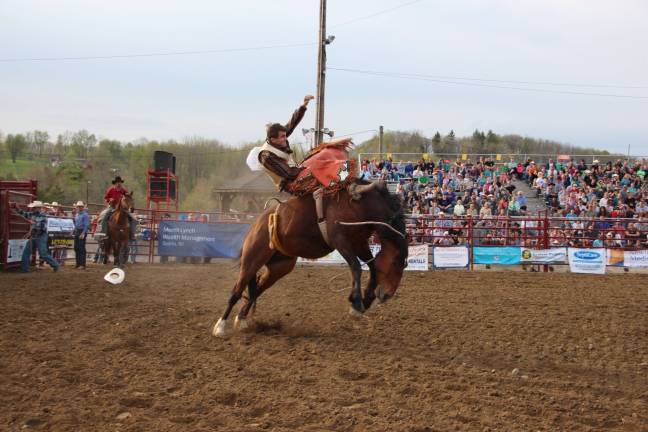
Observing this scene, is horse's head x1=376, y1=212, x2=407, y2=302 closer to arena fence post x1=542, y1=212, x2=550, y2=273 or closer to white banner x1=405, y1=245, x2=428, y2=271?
white banner x1=405, y1=245, x2=428, y2=271

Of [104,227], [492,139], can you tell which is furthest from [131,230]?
[492,139]

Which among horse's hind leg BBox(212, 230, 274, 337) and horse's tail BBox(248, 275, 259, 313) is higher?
horse's hind leg BBox(212, 230, 274, 337)

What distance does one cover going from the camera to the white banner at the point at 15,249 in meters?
13.5

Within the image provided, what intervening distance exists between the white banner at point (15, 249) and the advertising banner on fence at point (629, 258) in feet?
46.0

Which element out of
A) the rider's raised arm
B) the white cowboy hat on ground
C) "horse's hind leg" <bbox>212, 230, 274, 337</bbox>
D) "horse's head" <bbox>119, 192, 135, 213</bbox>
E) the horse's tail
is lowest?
the white cowboy hat on ground

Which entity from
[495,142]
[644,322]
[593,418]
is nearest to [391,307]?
[644,322]

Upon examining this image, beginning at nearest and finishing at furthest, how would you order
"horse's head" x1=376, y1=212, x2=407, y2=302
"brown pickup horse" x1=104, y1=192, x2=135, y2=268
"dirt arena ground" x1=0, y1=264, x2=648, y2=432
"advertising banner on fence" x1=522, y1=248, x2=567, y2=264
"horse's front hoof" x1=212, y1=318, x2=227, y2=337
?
"dirt arena ground" x1=0, y1=264, x2=648, y2=432, "horse's head" x1=376, y1=212, x2=407, y2=302, "horse's front hoof" x1=212, y1=318, x2=227, y2=337, "brown pickup horse" x1=104, y1=192, x2=135, y2=268, "advertising banner on fence" x1=522, y1=248, x2=567, y2=264

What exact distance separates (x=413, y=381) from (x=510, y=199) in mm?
18824

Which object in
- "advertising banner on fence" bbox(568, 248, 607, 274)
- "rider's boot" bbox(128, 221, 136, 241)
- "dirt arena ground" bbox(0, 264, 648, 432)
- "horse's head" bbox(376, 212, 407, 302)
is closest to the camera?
"dirt arena ground" bbox(0, 264, 648, 432)

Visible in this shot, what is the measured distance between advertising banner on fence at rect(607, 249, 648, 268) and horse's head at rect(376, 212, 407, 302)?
11.3 meters

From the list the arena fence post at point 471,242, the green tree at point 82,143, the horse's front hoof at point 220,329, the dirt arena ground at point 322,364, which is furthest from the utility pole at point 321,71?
the green tree at point 82,143

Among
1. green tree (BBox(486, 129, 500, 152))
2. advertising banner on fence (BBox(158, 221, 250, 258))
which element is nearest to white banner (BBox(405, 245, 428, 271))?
advertising banner on fence (BBox(158, 221, 250, 258))

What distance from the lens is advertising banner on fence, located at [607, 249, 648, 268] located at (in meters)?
15.6

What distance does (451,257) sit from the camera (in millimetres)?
15977
